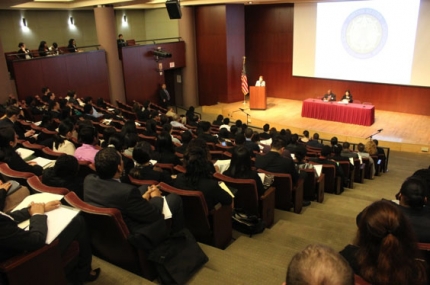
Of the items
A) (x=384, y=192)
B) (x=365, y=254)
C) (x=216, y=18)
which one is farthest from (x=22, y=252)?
(x=216, y=18)

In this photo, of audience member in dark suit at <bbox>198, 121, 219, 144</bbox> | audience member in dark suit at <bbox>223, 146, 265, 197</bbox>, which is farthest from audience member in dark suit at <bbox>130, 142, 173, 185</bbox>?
audience member in dark suit at <bbox>198, 121, 219, 144</bbox>

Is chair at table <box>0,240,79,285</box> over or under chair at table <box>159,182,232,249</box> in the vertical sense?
over

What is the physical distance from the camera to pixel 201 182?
338cm

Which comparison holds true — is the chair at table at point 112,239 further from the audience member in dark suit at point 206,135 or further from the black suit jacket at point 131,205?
the audience member in dark suit at point 206,135

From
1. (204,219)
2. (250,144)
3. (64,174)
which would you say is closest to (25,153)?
(64,174)

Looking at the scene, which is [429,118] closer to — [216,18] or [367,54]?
[367,54]

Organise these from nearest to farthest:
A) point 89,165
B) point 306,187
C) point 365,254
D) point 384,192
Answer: point 365,254, point 89,165, point 306,187, point 384,192

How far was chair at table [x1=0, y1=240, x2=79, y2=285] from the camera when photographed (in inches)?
80.9

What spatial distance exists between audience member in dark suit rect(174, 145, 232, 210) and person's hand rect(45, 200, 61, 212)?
3.81 feet

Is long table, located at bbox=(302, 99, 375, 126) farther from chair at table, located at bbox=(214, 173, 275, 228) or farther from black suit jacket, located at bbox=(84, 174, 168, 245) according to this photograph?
black suit jacket, located at bbox=(84, 174, 168, 245)

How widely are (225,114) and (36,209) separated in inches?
466

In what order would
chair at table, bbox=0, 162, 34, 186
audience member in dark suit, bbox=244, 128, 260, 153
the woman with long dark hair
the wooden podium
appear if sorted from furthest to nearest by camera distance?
the wooden podium < audience member in dark suit, bbox=244, 128, 260, 153 < chair at table, bbox=0, 162, 34, 186 < the woman with long dark hair

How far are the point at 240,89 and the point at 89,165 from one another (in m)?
11.8

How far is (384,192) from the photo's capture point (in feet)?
21.4
